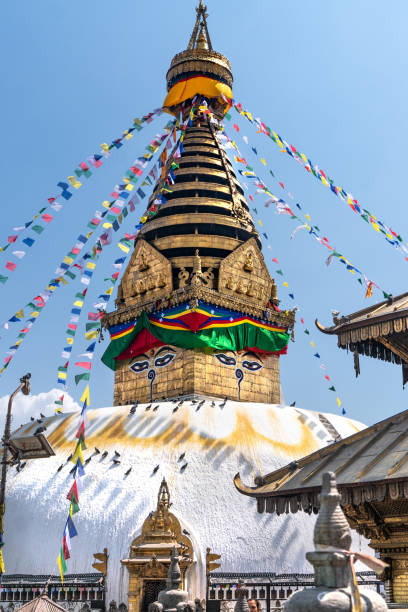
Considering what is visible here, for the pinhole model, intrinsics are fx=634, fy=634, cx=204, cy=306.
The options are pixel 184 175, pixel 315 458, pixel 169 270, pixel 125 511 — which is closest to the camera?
pixel 315 458

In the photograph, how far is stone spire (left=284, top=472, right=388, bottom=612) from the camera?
387cm

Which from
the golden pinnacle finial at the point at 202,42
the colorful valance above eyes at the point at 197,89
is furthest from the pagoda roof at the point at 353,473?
the golden pinnacle finial at the point at 202,42

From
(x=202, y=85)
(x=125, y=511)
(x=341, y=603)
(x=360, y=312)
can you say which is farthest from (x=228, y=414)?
(x=202, y=85)

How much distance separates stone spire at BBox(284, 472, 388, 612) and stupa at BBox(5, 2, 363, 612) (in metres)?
9.64

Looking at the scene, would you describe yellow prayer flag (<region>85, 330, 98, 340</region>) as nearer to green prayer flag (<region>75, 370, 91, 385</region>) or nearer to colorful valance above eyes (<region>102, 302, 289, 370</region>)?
green prayer flag (<region>75, 370, 91, 385</region>)

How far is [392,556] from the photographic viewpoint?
24.3ft

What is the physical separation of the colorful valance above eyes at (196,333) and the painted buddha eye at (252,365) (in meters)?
0.45

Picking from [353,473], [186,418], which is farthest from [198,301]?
[353,473]

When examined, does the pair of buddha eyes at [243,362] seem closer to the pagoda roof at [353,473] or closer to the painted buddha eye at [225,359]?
the painted buddha eye at [225,359]

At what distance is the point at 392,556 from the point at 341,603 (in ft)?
13.0

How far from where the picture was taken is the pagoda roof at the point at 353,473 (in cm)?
667

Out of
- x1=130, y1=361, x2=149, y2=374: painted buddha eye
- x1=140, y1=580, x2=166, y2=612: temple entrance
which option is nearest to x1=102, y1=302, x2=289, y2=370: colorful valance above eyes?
x1=130, y1=361, x2=149, y2=374: painted buddha eye

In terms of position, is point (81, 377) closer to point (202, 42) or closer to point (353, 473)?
point (353, 473)

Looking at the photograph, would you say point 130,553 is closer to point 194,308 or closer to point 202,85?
point 194,308
